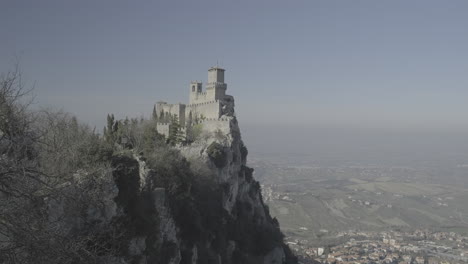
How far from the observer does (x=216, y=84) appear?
4747 cm

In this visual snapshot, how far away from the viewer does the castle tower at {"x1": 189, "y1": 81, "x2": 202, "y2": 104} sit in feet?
166

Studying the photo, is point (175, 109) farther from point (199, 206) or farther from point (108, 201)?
point (108, 201)

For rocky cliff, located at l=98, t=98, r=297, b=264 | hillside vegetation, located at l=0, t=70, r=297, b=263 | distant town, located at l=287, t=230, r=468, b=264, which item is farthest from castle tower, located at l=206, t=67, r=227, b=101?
distant town, located at l=287, t=230, r=468, b=264

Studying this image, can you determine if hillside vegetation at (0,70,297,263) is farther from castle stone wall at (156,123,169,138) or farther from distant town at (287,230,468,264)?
distant town at (287,230,468,264)

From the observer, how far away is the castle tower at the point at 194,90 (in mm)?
50500

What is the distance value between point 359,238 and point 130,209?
94161 millimetres

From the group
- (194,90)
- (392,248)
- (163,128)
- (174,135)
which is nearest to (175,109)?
(194,90)

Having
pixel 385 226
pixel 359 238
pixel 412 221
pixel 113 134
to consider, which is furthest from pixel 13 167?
pixel 412 221

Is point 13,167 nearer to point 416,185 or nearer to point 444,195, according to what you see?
point 444,195

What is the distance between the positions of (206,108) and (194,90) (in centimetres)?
504

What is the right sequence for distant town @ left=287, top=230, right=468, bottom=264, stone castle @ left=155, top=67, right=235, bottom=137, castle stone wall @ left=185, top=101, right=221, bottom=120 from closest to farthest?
1. stone castle @ left=155, top=67, right=235, bottom=137
2. castle stone wall @ left=185, top=101, right=221, bottom=120
3. distant town @ left=287, top=230, right=468, bottom=264

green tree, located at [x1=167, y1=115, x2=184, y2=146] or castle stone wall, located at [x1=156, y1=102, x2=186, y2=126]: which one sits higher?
castle stone wall, located at [x1=156, y1=102, x2=186, y2=126]

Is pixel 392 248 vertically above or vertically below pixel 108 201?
below

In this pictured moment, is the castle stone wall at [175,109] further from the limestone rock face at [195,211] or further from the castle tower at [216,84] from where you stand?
the limestone rock face at [195,211]
